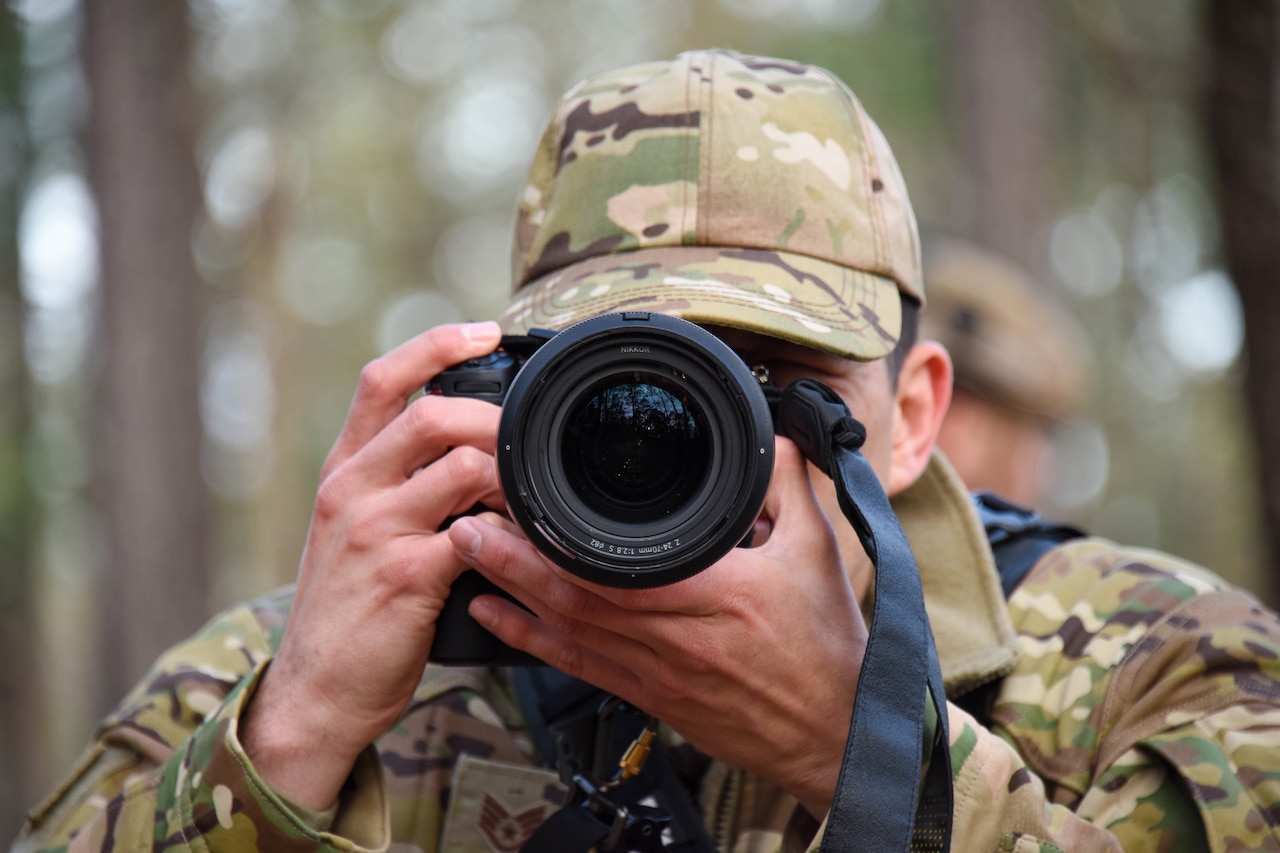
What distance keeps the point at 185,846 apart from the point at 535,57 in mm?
16160

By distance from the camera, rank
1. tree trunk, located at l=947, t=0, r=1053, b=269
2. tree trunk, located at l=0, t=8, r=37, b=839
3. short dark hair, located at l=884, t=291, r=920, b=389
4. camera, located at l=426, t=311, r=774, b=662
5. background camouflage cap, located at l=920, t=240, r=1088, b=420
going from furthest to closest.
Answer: tree trunk, located at l=0, t=8, r=37, b=839 → tree trunk, located at l=947, t=0, r=1053, b=269 → background camouflage cap, located at l=920, t=240, r=1088, b=420 → short dark hair, located at l=884, t=291, r=920, b=389 → camera, located at l=426, t=311, r=774, b=662

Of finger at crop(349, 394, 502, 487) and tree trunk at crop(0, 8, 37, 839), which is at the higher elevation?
finger at crop(349, 394, 502, 487)

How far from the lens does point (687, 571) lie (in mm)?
1376

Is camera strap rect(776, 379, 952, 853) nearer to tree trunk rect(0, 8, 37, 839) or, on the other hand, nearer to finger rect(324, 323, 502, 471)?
finger rect(324, 323, 502, 471)

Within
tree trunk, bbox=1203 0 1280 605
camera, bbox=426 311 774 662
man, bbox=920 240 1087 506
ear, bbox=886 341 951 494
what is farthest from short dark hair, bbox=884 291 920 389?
tree trunk, bbox=1203 0 1280 605

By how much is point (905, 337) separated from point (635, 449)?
2.20 feet

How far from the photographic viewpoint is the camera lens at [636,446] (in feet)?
4.77

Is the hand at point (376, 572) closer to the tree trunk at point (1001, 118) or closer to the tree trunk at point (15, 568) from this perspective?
the tree trunk at point (1001, 118)

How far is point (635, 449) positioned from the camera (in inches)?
59.1

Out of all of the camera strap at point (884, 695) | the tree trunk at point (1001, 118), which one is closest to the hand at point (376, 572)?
the camera strap at point (884, 695)

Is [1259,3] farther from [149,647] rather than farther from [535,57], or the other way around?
[535,57]

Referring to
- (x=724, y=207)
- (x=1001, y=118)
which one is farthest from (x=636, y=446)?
(x=1001, y=118)

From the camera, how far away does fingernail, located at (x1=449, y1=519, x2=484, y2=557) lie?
152cm

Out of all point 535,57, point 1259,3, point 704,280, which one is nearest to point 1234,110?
point 1259,3
